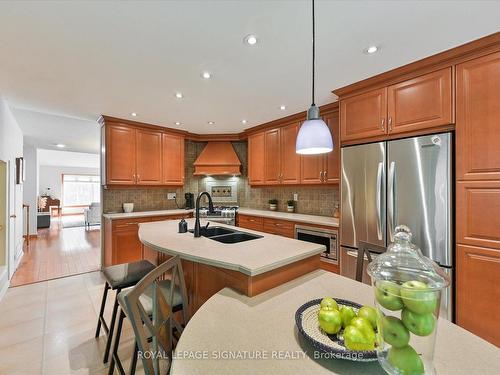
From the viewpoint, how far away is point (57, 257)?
14.9 ft

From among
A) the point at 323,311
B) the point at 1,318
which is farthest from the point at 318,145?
the point at 1,318

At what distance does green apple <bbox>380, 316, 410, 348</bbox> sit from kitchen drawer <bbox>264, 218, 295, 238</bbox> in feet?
9.01

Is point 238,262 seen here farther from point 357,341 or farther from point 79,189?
point 79,189

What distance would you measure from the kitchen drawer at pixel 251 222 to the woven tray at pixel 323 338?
285 cm

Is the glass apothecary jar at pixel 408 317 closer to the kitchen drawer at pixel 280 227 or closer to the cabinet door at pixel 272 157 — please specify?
the kitchen drawer at pixel 280 227

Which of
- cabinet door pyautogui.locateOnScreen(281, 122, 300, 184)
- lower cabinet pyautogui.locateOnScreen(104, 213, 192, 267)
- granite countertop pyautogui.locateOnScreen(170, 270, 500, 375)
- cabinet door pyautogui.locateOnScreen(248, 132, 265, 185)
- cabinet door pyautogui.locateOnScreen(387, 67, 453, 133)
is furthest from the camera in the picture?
cabinet door pyautogui.locateOnScreen(248, 132, 265, 185)

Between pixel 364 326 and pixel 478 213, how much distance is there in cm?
181

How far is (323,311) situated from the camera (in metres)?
0.84

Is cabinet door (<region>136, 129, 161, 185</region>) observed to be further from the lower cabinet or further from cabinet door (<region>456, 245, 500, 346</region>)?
cabinet door (<region>456, 245, 500, 346</region>)

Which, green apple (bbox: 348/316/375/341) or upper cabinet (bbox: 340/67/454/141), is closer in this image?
green apple (bbox: 348/316/375/341)

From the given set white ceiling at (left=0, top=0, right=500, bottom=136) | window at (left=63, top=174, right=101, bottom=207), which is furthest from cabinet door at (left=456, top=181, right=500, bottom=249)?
window at (left=63, top=174, right=101, bottom=207)

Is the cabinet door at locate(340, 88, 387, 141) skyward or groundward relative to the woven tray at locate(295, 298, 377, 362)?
skyward

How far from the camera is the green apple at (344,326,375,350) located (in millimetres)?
722

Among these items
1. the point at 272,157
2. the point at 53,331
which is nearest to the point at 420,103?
the point at 272,157
